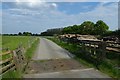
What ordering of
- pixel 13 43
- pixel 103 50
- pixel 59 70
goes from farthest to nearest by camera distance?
pixel 13 43, pixel 103 50, pixel 59 70

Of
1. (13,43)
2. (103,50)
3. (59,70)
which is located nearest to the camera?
(59,70)

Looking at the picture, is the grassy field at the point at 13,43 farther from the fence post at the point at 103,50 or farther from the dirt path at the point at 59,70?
the fence post at the point at 103,50

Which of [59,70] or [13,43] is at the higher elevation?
[13,43]

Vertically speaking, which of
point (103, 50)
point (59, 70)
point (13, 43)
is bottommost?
point (59, 70)

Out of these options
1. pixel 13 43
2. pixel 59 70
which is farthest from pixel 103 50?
pixel 13 43

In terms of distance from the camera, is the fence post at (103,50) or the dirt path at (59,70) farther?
the fence post at (103,50)

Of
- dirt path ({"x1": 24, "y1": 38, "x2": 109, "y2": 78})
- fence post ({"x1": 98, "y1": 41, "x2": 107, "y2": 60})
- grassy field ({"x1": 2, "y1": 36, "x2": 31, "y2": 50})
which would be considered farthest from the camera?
grassy field ({"x1": 2, "y1": 36, "x2": 31, "y2": 50})

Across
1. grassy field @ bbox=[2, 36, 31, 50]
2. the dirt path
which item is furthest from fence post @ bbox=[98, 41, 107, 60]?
grassy field @ bbox=[2, 36, 31, 50]

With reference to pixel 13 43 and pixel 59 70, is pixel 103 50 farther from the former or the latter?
pixel 13 43

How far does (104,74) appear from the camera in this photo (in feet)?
36.1

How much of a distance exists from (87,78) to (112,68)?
7.69 ft

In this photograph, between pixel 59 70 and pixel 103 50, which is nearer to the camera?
pixel 59 70

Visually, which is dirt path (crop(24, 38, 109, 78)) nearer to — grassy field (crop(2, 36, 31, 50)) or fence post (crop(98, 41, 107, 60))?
fence post (crop(98, 41, 107, 60))

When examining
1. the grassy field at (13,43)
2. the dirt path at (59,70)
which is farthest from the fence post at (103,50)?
the grassy field at (13,43)
